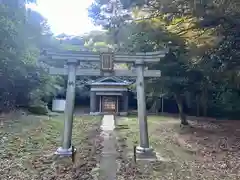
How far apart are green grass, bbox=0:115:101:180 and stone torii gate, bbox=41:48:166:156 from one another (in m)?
0.74

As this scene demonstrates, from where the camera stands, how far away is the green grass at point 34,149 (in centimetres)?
596

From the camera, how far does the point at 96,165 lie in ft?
21.5

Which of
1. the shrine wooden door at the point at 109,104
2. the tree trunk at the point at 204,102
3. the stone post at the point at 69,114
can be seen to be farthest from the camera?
the shrine wooden door at the point at 109,104

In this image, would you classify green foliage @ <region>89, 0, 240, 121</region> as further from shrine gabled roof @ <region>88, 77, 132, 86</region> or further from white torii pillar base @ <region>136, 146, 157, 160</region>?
shrine gabled roof @ <region>88, 77, 132, 86</region>

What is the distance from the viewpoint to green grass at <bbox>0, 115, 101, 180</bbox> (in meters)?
5.96

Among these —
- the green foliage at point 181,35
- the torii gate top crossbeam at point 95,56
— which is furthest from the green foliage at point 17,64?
the torii gate top crossbeam at point 95,56

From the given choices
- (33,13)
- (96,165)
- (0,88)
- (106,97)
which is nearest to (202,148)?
(96,165)

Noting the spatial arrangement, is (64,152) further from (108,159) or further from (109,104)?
(109,104)

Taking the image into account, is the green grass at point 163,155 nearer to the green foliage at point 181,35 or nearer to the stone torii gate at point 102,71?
the stone torii gate at point 102,71

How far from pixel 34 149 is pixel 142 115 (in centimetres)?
296

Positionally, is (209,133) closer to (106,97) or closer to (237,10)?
(237,10)

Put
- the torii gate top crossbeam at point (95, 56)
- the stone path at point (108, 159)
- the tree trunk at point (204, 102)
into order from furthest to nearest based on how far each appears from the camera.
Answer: the tree trunk at point (204, 102), the torii gate top crossbeam at point (95, 56), the stone path at point (108, 159)

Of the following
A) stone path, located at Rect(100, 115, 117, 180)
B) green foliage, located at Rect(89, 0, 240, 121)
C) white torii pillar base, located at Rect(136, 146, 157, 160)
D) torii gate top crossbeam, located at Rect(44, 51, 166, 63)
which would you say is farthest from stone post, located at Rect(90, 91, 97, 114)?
white torii pillar base, located at Rect(136, 146, 157, 160)

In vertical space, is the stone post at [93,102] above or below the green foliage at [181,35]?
below
